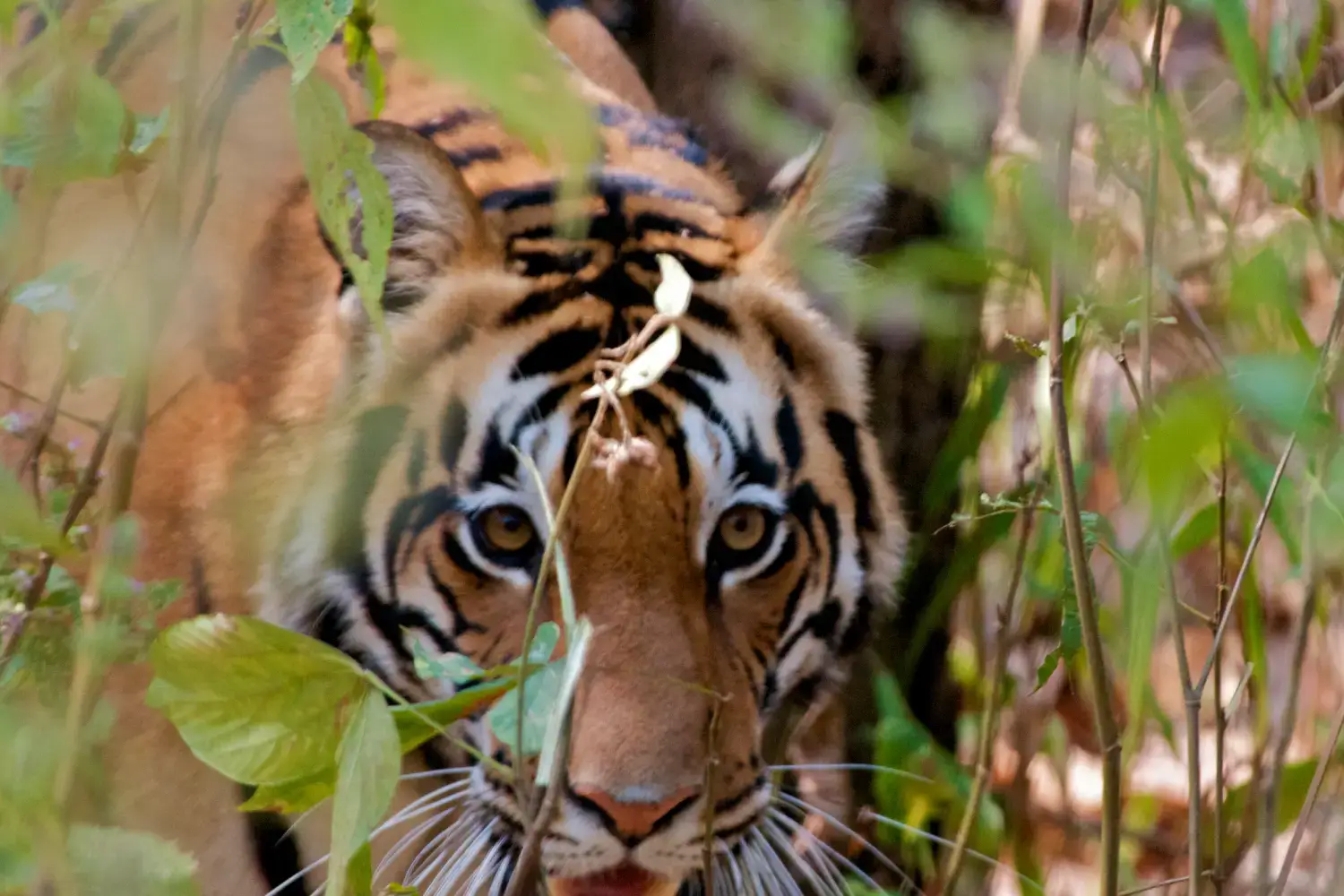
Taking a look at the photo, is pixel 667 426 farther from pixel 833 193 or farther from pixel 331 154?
pixel 331 154

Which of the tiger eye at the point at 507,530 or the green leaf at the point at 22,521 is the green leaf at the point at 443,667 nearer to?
the green leaf at the point at 22,521

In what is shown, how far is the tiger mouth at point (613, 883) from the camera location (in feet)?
2.75

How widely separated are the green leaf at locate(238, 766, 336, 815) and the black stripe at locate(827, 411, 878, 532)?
562 mm

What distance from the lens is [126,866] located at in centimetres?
49

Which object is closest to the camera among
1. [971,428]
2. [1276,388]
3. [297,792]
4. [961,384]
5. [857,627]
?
[1276,388]

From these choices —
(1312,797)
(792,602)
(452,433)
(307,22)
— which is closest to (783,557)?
(792,602)

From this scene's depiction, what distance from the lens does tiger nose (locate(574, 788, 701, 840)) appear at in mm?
Result: 790

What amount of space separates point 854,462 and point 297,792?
24.2 inches

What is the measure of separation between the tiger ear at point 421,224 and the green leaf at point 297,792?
1.32 ft

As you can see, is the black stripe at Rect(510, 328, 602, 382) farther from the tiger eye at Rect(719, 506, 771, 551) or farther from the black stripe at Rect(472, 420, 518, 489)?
the tiger eye at Rect(719, 506, 771, 551)

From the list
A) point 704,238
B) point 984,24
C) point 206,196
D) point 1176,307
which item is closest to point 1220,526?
point 1176,307

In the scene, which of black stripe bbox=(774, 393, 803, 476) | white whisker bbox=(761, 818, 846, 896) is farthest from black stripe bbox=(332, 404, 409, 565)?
white whisker bbox=(761, 818, 846, 896)

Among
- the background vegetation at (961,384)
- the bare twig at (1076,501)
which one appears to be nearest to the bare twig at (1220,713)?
the background vegetation at (961,384)

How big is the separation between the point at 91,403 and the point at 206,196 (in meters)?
0.42
